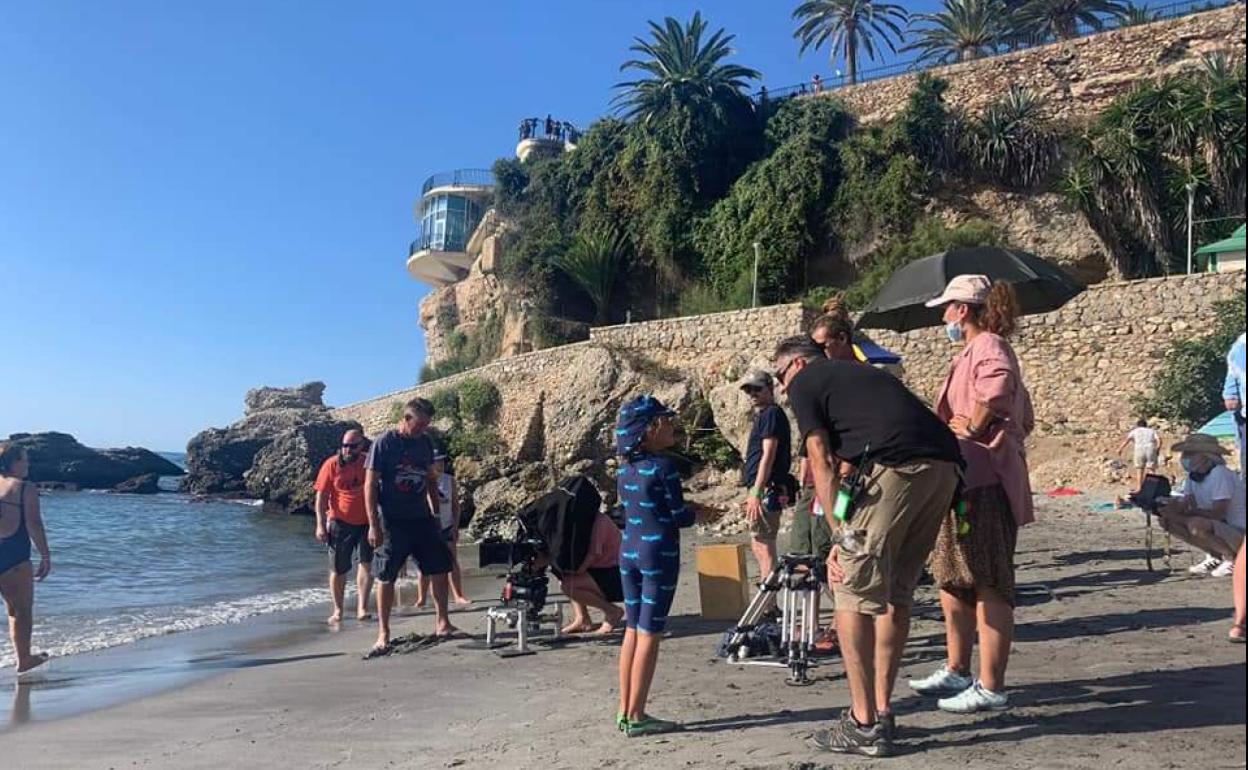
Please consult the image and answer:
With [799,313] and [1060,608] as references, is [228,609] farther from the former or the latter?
[799,313]

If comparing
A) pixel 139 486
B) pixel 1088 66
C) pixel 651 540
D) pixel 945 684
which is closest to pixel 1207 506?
pixel 945 684

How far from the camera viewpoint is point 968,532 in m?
3.77

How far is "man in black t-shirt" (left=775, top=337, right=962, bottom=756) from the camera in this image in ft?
11.0

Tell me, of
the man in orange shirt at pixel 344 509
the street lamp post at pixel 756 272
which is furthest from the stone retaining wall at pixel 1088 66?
the man in orange shirt at pixel 344 509

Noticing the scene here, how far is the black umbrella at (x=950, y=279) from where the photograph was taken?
669cm

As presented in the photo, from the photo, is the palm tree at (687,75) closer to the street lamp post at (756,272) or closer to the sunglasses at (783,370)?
the street lamp post at (756,272)

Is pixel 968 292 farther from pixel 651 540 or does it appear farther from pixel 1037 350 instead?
pixel 1037 350

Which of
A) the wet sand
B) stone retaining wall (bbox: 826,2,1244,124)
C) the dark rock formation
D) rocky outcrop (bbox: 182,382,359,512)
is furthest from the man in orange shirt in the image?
the dark rock formation

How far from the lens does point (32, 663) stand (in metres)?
6.92

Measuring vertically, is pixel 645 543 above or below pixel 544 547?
above

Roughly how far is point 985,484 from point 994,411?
13.5 inches

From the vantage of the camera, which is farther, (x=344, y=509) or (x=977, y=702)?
(x=344, y=509)

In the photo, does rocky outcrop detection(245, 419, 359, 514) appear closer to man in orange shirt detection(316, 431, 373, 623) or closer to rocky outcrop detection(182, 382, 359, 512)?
rocky outcrop detection(182, 382, 359, 512)

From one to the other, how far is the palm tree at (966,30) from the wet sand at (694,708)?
26658mm
